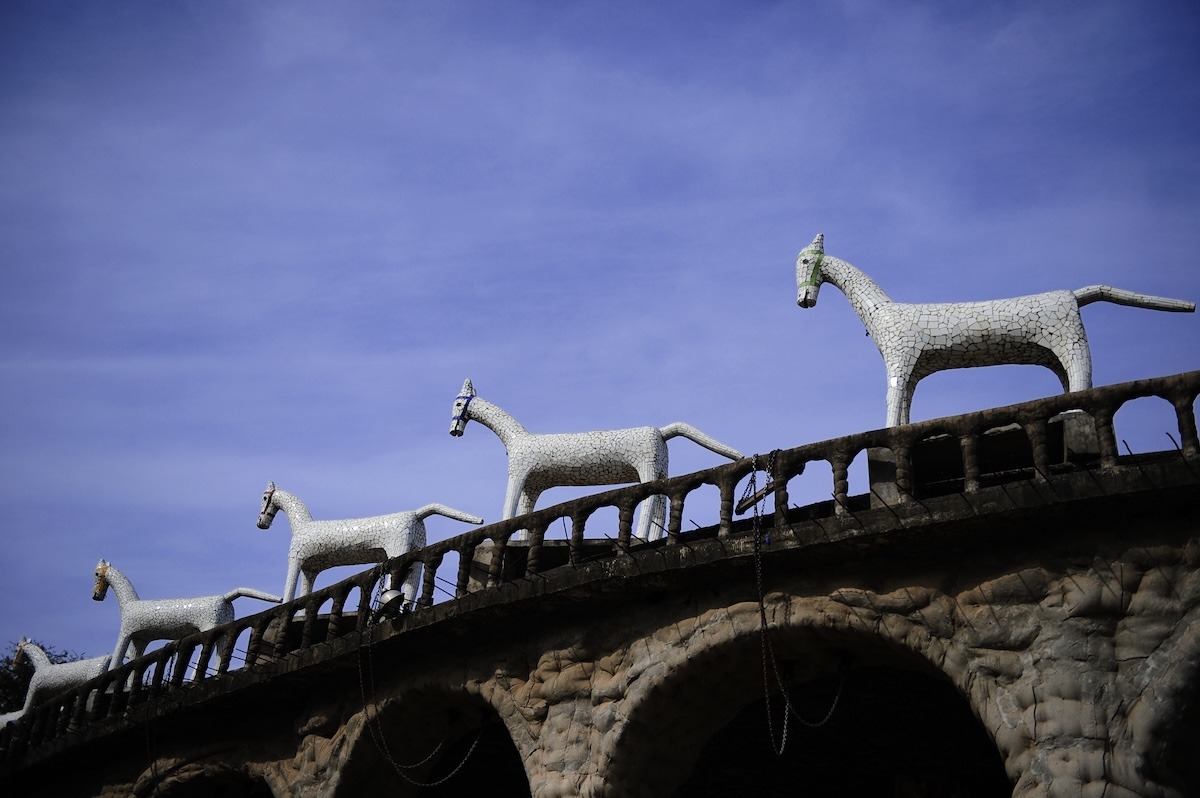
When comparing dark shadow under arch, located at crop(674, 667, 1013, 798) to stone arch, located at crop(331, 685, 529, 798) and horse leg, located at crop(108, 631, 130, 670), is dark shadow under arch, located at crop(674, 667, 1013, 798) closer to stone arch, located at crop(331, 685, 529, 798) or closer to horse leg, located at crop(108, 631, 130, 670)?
stone arch, located at crop(331, 685, 529, 798)

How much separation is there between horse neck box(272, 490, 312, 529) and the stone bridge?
227cm

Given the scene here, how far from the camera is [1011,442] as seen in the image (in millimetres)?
15641

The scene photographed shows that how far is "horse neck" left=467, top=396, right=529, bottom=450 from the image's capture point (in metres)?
21.5

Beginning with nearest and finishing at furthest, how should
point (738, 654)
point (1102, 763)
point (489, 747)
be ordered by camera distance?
point (1102, 763) < point (738, 654) < point (489, 747)


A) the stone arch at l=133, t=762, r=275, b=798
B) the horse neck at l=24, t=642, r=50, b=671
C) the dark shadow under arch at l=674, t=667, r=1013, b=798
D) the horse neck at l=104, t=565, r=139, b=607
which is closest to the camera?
the dark shadow under arch at l=674, t=667, r=1013, b=798

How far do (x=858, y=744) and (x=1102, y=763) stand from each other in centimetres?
801

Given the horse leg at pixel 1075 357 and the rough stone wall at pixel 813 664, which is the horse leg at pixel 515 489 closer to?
the rough stone wall at pixel 813 664

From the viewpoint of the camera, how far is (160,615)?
25562mm

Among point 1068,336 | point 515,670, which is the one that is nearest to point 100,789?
point 515,670

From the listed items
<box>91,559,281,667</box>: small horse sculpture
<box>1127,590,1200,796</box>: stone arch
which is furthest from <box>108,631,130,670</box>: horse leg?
<box>1127,590,1200,796</box>: stone arch

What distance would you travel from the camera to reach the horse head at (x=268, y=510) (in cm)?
2491

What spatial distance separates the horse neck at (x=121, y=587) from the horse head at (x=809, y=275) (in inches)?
543

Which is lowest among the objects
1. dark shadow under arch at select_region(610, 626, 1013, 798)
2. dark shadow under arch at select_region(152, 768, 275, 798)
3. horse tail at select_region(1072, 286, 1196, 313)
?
dark shadow under arch at select_region(152, 768, 275, 798)

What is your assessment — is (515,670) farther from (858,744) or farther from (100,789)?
(100,789)
